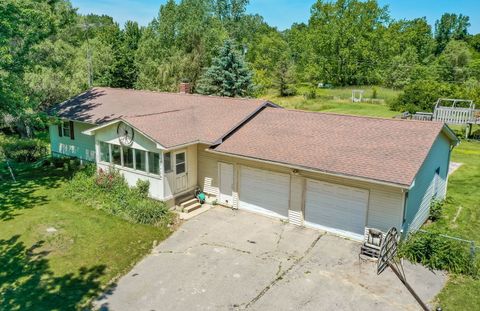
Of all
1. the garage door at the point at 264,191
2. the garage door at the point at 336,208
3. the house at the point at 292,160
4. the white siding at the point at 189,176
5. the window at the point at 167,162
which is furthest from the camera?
the white siding at the point at 189,176

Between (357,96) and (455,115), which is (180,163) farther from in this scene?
(357,96)

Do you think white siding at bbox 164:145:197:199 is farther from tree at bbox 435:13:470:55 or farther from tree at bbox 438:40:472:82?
tree at bbox 435:13:470:55

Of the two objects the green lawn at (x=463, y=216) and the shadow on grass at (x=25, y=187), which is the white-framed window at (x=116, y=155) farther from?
the green lawn at (x=463, y=216)

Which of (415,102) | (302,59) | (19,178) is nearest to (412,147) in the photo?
(19,178)

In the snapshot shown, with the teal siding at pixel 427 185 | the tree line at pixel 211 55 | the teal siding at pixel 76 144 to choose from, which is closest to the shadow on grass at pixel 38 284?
the teal siding at pixel 76 144

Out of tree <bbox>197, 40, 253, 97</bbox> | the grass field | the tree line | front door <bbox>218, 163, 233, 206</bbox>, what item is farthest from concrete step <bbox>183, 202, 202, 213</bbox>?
the grass field

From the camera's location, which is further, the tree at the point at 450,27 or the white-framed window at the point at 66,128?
the tree at the point at 450,27

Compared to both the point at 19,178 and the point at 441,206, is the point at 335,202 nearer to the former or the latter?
the point at 441,206
